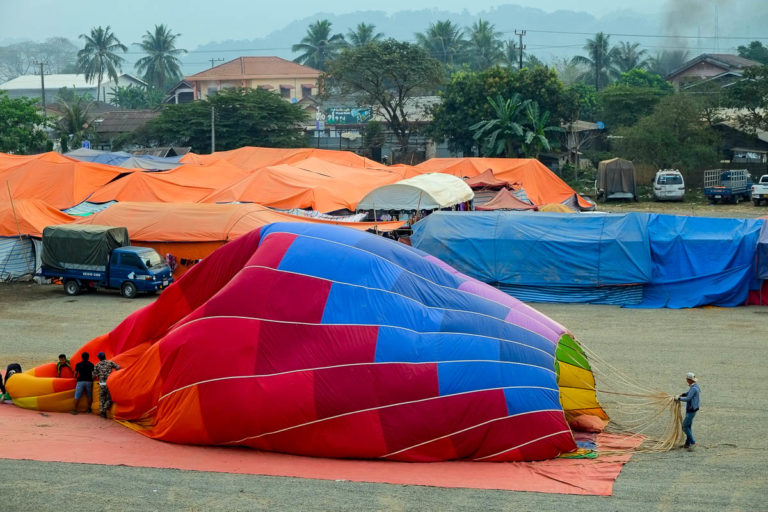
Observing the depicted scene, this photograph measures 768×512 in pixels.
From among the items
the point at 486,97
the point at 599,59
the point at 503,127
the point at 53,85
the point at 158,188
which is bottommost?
the point at 158,188

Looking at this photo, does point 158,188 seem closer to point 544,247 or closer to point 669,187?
point 544,247

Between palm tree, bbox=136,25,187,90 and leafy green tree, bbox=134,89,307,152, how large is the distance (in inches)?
2633

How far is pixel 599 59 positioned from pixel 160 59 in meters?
62.5

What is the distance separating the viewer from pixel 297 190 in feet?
127

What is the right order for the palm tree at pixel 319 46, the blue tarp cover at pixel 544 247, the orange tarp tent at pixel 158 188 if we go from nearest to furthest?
the blue tarp cover at pixel 544 247, the orange tarp tent at pixel 158 188, the palm tree at pixel 319 46

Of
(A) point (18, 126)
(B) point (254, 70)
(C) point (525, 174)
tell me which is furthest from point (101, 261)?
(B) point (254, 70)

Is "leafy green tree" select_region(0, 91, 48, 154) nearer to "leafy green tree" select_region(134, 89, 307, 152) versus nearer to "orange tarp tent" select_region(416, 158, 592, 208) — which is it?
"leafy green tree" select_region(134, 89, 307, 152)

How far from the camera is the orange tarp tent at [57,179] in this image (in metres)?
41.8

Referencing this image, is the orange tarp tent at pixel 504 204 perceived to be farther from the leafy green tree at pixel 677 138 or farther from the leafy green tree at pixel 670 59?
the leafy green tree at pixel 670 59

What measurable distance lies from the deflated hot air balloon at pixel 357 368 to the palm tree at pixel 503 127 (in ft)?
143

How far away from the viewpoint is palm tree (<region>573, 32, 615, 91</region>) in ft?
354

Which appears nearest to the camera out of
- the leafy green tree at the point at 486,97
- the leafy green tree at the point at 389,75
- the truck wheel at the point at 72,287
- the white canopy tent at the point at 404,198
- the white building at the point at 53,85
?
the truck wheel at the point at 72,287

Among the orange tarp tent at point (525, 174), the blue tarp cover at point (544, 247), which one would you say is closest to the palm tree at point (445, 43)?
the orange tarp tent at point (525, 174)

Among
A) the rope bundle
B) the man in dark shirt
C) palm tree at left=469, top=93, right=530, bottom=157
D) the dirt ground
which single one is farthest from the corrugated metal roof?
the rope bundle
